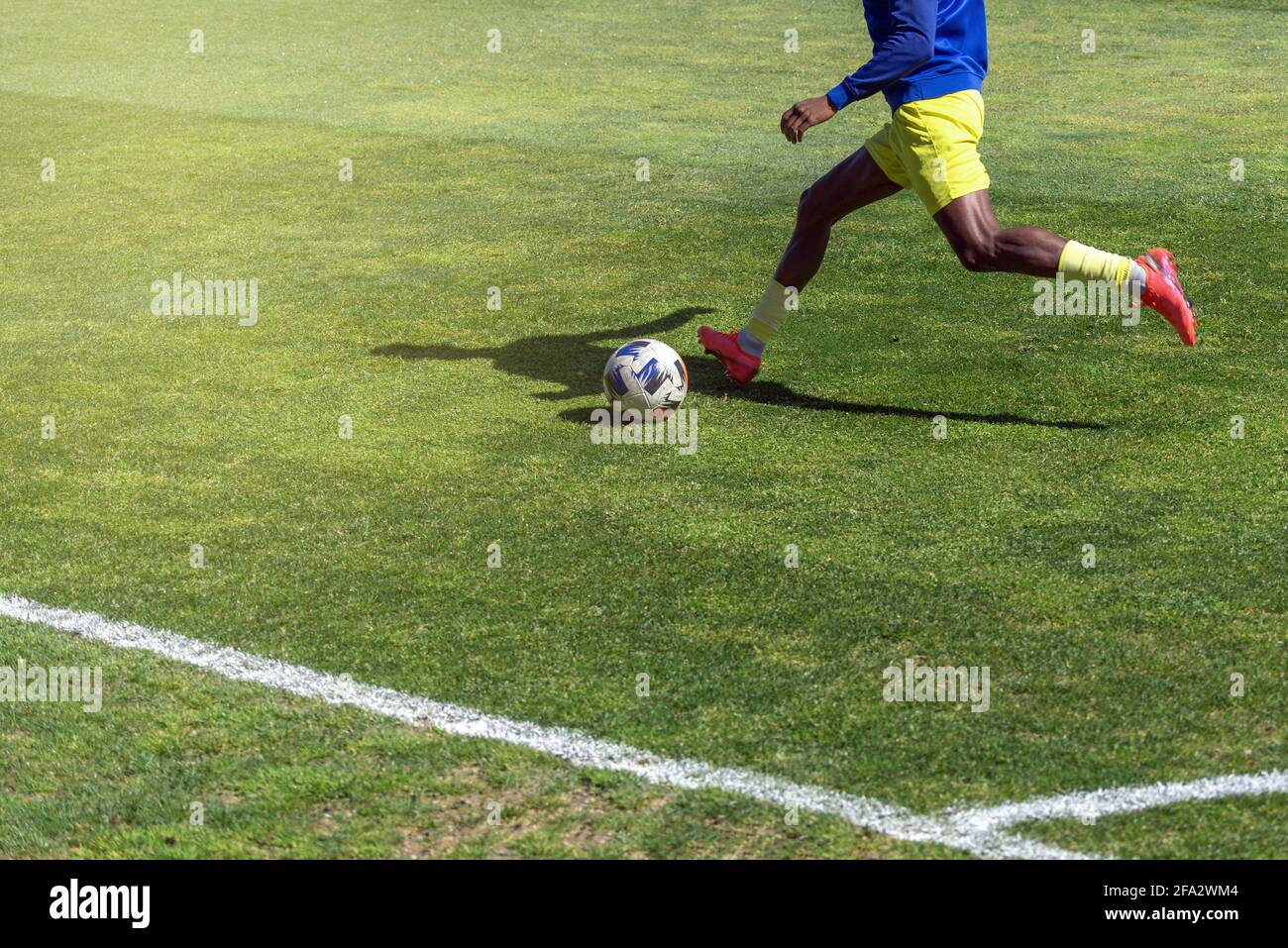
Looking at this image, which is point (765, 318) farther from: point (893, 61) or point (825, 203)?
point (893, 61)

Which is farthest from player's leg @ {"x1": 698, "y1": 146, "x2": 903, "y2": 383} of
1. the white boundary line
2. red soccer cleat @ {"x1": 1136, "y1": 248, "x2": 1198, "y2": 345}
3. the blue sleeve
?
the white boundary line

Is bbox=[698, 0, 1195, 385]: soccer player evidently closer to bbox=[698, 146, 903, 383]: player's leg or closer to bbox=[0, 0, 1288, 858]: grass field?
bbox=[698, 146, 903, 383]: player's leg

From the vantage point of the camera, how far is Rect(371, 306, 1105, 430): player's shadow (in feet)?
25.1

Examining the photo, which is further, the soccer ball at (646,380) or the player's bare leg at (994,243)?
the soccer ball at (646,380)

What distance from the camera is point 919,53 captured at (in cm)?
724

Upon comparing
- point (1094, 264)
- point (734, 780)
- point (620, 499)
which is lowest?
point (734, 780)

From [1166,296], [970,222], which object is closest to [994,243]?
[970,222]

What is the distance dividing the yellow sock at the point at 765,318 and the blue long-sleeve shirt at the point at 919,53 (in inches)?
43.7

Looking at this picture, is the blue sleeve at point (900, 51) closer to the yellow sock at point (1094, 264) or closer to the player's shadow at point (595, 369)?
the yellow sock at point (1094, 264)

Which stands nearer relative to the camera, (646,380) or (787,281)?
(646,380)

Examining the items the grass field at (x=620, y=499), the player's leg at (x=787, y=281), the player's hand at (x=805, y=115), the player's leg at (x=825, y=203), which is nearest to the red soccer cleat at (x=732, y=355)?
the player's leg at (x=787, y=281)

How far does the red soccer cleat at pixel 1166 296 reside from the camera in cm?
723

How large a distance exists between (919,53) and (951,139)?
418 mm

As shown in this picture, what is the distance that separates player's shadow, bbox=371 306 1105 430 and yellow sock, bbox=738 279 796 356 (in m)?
0.22
